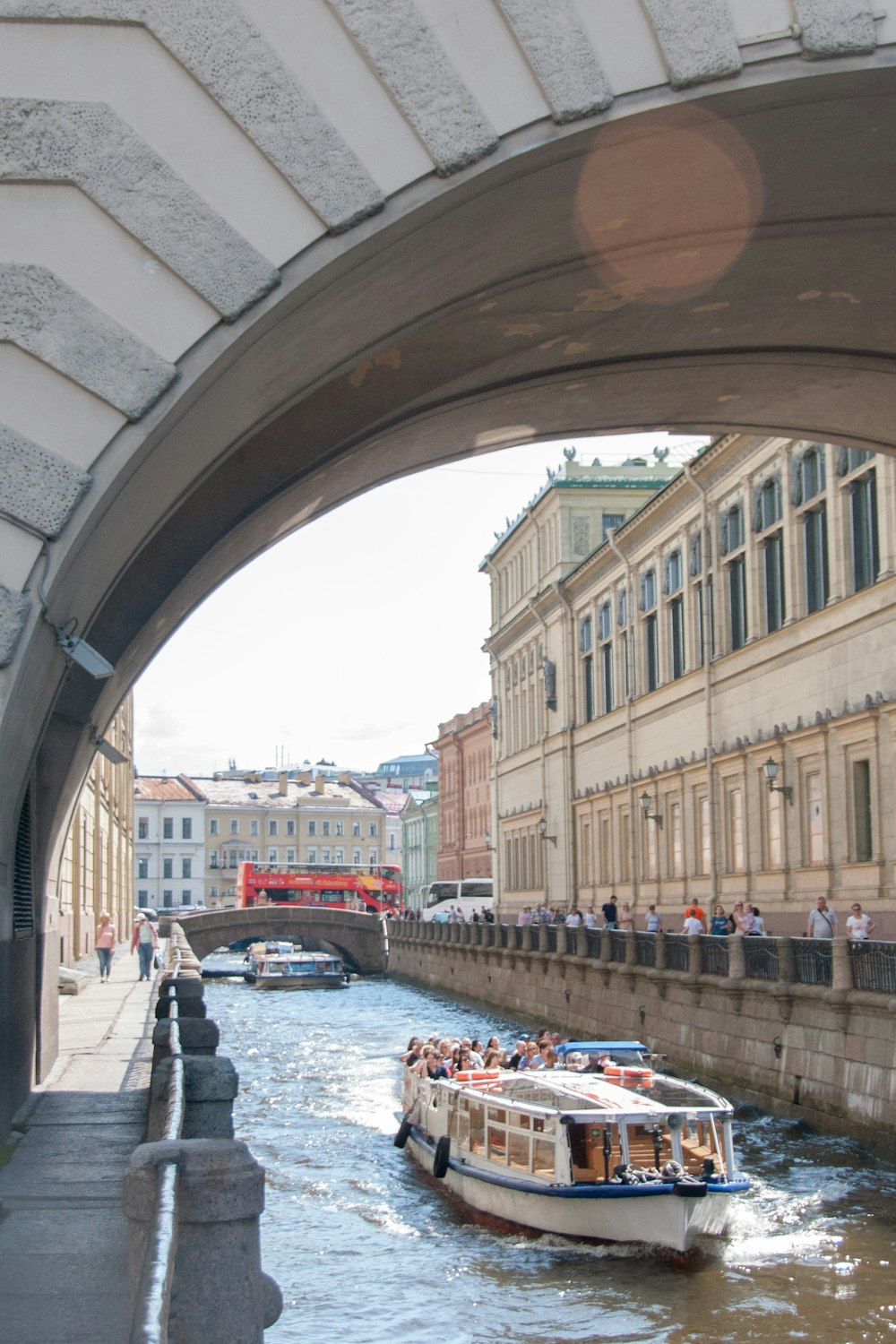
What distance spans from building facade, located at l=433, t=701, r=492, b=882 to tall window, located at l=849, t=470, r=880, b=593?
53419mm

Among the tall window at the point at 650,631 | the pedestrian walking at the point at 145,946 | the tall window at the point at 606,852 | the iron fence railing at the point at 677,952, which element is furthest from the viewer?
the tall window at the point at 606,852

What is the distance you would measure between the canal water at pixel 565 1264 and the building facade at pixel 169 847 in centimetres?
11096

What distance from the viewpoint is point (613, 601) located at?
49844 mm

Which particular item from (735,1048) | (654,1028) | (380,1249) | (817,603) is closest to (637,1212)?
(380,1249)

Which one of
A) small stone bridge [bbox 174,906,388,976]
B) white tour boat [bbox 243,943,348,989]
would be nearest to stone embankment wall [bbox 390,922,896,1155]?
white tour boat [bbox 243,943,348,989]

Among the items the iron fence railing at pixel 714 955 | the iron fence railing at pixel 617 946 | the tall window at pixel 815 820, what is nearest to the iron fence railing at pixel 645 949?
the iron fence railing at pixel 617 946

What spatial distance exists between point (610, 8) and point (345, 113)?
1095 millimetres

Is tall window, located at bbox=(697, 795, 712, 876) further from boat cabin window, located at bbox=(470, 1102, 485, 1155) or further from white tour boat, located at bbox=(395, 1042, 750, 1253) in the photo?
boat cabin window, located at bbox=(470, 1102, 485, 1155)

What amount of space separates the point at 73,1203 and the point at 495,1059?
17745 millimetres

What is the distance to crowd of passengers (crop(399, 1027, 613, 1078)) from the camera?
24.9 metres

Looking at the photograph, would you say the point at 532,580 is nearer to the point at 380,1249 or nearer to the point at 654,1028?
the point at 654,1028

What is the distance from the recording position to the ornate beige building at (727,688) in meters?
29.6

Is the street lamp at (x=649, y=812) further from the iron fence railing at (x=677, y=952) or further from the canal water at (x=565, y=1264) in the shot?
the canal water at (x=565, y=1264)

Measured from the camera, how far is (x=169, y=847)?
138m
